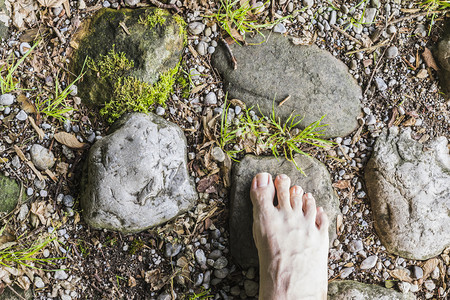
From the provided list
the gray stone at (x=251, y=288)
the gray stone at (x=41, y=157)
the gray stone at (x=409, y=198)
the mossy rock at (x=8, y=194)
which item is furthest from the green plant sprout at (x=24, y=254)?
the gray stone at (x=409, y=198)

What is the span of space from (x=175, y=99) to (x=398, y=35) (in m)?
1.74

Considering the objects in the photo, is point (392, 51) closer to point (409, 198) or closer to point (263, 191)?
point (409, 198)

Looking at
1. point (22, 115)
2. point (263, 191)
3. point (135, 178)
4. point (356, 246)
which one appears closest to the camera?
point (135, 178)

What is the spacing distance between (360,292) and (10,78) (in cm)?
280

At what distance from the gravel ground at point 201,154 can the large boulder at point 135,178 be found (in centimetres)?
16

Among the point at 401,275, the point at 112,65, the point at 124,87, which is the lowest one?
the point at 401,275

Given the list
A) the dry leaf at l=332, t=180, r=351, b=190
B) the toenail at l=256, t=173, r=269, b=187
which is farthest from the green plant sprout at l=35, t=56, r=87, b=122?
the dry leaf at l=332, t=180, r=351, b=190

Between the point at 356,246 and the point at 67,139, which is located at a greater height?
the point at 67,139

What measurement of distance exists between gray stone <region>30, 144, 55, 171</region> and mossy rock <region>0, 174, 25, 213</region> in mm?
199

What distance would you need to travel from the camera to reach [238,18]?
2.58 metres

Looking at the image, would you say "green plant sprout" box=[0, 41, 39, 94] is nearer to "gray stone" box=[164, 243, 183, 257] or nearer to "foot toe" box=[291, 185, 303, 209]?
"gray stone" box=[164, 243, 183, 257]

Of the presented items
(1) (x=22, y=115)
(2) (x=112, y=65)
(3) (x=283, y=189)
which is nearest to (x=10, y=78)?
(1) (x=22, y=115)

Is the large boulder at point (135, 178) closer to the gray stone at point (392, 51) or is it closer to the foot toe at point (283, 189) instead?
the foot toe at point (283, 189)

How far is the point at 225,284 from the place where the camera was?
8.49 ft
